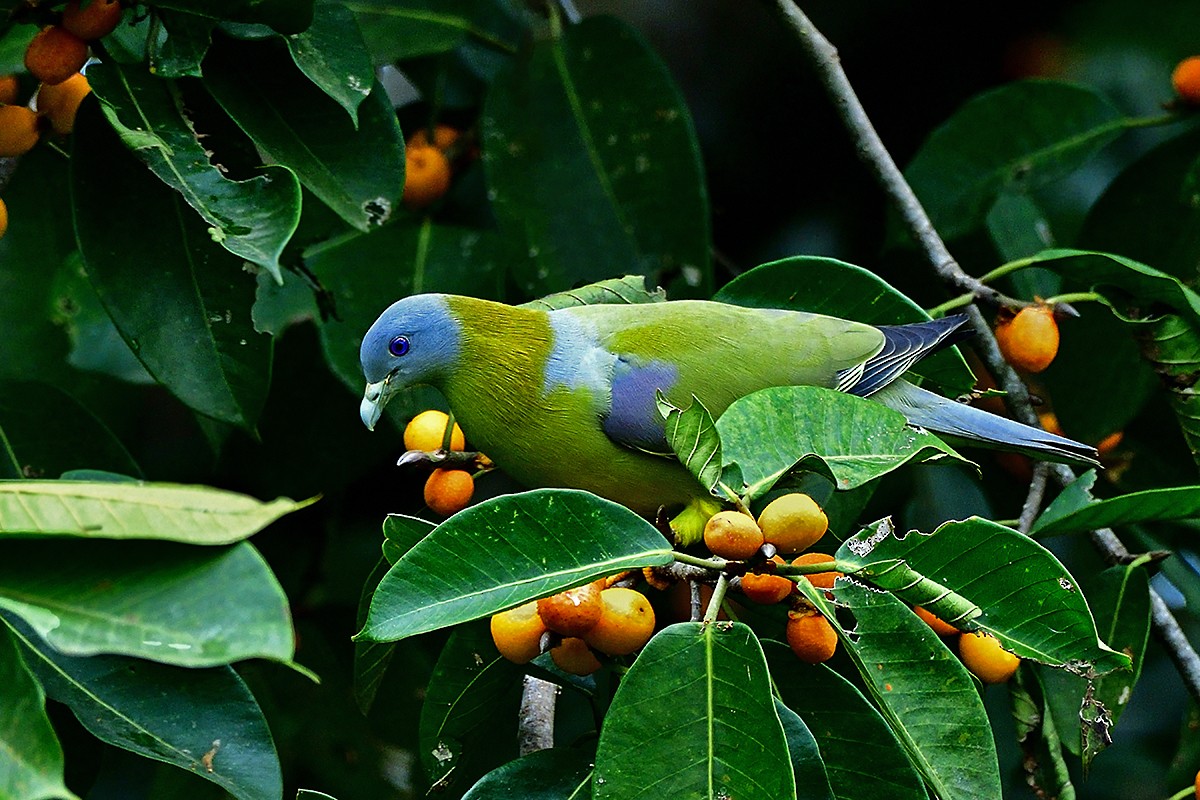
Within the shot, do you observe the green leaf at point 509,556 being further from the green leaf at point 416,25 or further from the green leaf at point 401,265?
the green leaf at point 416,25

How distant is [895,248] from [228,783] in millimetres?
2013

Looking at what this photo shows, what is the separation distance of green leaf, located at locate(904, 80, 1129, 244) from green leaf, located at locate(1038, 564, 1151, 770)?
1.15 meters

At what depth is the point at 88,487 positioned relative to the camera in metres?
1.16

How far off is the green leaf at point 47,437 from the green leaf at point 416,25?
1037 mm

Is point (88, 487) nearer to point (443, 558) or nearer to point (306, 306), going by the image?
point (443, 558)

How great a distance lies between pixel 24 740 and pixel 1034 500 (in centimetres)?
164

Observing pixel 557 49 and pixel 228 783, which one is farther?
pixel 557 49

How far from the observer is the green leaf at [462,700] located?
5.75 feet

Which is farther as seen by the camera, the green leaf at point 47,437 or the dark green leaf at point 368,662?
the green leaf at point 47,437

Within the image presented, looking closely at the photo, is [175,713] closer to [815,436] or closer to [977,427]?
[815,436]

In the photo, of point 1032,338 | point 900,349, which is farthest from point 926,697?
point 1032,338

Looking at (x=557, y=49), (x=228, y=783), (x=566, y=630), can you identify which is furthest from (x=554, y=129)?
(x=228, y=783)

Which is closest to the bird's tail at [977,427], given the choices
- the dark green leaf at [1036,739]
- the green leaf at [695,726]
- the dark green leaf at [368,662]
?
the dark green leaf at [1036,739]

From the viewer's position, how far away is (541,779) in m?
1.62
